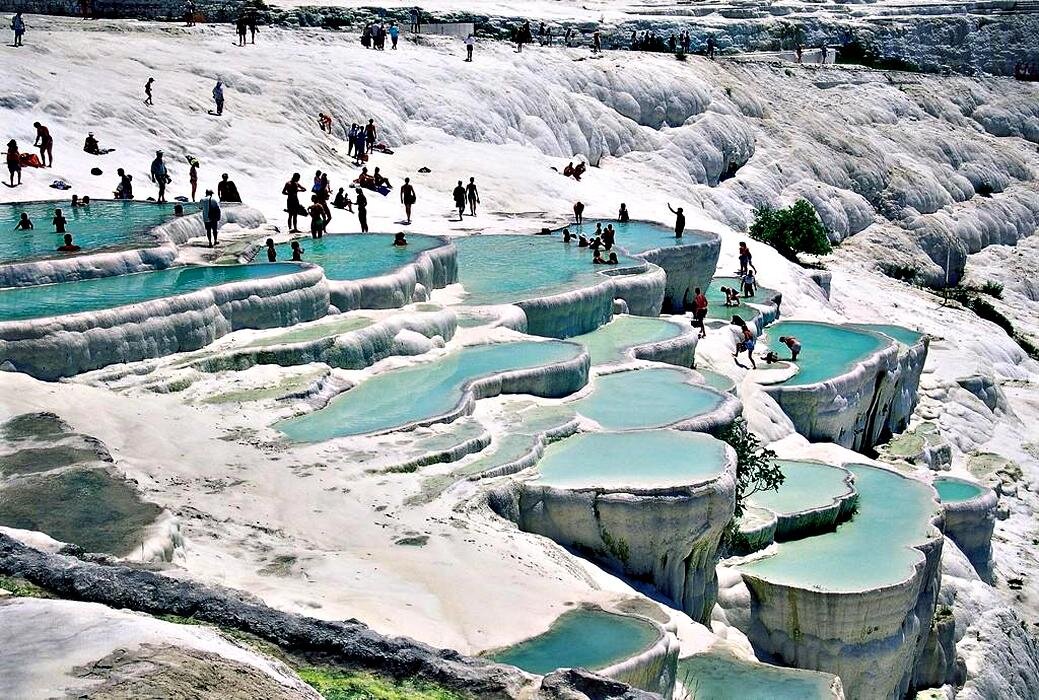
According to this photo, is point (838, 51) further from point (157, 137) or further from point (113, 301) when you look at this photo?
point (113, 301)

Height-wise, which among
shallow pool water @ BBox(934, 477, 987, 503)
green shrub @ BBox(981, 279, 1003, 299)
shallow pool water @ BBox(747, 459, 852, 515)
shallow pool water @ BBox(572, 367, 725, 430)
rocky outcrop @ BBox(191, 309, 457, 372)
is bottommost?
green shrub @ BBox(981, 279, 1003, 299)

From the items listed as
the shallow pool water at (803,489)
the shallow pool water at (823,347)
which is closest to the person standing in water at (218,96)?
the shallow pool water at (823,347)

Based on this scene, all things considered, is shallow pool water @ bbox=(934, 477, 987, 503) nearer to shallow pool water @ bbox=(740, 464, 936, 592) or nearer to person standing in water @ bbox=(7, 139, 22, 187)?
shallow pool water @ bbox=(740, 464, 936, 592)

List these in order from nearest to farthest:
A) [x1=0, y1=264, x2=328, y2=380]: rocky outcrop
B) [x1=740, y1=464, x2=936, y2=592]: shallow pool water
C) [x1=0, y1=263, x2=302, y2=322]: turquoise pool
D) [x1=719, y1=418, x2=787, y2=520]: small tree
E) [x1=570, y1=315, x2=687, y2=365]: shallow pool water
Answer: [x1=0, y1=264, x2=328, y2=380]: rocky outcrop
[x1=740, y1=464, x2=936, y2=592]: shallow pool water
[x1=0, y1=263, x2=302, y2=322]: turquoise pool
[x1=719, y1=418, x2=787, y2=520]: small tree
[x1=570, y1=315, x2=687, y2=365]: shallow pool water

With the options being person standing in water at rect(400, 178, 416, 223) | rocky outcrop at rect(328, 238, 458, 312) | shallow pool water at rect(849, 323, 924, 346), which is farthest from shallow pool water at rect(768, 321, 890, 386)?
person standing in water at rect(400, 178, 416, 223)

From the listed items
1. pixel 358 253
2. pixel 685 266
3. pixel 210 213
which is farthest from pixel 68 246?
pixel 685 266

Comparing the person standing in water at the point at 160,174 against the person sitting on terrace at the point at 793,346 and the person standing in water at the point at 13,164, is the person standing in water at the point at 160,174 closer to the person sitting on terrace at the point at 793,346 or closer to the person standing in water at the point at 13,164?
the person standing in water at the point at 13,164
